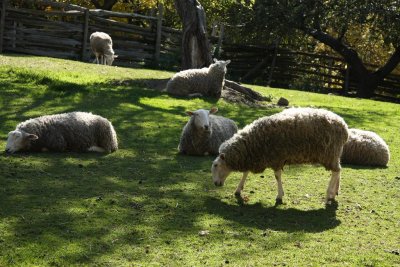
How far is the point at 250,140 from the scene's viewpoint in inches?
278

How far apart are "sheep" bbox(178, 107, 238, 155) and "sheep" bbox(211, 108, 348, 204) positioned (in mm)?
2204

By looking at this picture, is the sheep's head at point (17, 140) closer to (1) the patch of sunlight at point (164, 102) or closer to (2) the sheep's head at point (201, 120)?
(2) the sheep's head at point (201, 120)

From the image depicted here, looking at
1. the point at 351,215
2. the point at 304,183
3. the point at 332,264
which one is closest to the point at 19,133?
the point at 304,183

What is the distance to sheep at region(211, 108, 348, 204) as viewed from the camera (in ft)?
22.5

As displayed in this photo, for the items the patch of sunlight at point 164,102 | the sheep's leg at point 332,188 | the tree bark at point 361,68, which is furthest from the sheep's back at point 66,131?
the tree bark at point 361,68

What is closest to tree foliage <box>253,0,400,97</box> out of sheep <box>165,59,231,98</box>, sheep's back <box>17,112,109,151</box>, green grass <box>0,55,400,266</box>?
sheep <box>165,59,231,98</box>

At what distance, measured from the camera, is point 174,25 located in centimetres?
3612

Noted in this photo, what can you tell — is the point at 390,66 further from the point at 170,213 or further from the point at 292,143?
the point at 170,213

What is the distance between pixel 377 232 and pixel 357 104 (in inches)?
546

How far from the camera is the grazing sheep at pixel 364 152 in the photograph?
9.55 metres

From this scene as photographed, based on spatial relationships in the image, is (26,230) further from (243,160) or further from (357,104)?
(357,104)

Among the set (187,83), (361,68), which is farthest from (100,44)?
(361,68)

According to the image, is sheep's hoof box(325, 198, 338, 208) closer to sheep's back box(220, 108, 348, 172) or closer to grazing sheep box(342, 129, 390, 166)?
sheep's back box(220, 108, 348, 172)

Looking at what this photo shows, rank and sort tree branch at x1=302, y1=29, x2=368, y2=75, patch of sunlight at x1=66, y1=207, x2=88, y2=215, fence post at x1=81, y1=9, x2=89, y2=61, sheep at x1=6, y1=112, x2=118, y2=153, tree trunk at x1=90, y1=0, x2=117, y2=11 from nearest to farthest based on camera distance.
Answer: patch of sunlight at x1=66, y1=207, x2=88, y2=215 < sheep at x1=6, y1=112, x2=118, y2=153 < fence post at x1=81, y1=9, x2=89, y2=61 < tree branch at x1=302, y1=29, x2=368, y2=75 < tree trunk at x1=90, y1=0, x2=117, y2=11
